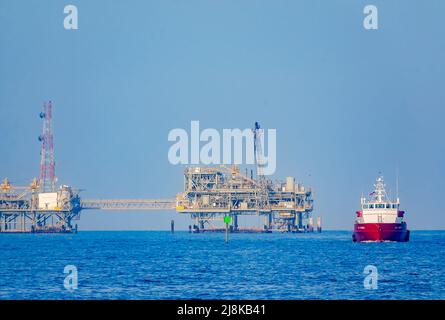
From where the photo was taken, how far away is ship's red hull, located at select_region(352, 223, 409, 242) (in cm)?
12150

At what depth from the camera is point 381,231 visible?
12150 cm

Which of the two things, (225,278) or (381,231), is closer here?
(225,278)

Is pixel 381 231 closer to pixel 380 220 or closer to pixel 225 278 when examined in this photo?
pixel 380 220

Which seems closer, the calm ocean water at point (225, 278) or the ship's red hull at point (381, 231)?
the calm ocean water at point (225, 278)

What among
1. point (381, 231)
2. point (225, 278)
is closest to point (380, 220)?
point (381, 231)

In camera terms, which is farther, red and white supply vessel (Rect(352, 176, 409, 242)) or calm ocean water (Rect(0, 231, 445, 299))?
red and white supply vessel (Rect(352, 176, 409, 242))

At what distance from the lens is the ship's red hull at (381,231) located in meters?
122

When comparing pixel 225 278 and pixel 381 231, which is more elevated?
pixel 381 231

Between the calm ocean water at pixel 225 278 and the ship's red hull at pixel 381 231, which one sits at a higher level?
the ship's red hull at pixel 381 231

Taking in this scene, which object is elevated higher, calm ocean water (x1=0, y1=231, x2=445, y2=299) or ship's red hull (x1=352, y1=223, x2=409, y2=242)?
ship's red hull (x1=352, y1=223, x2=409, y2=242)

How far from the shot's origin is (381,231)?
12150 centimetres
